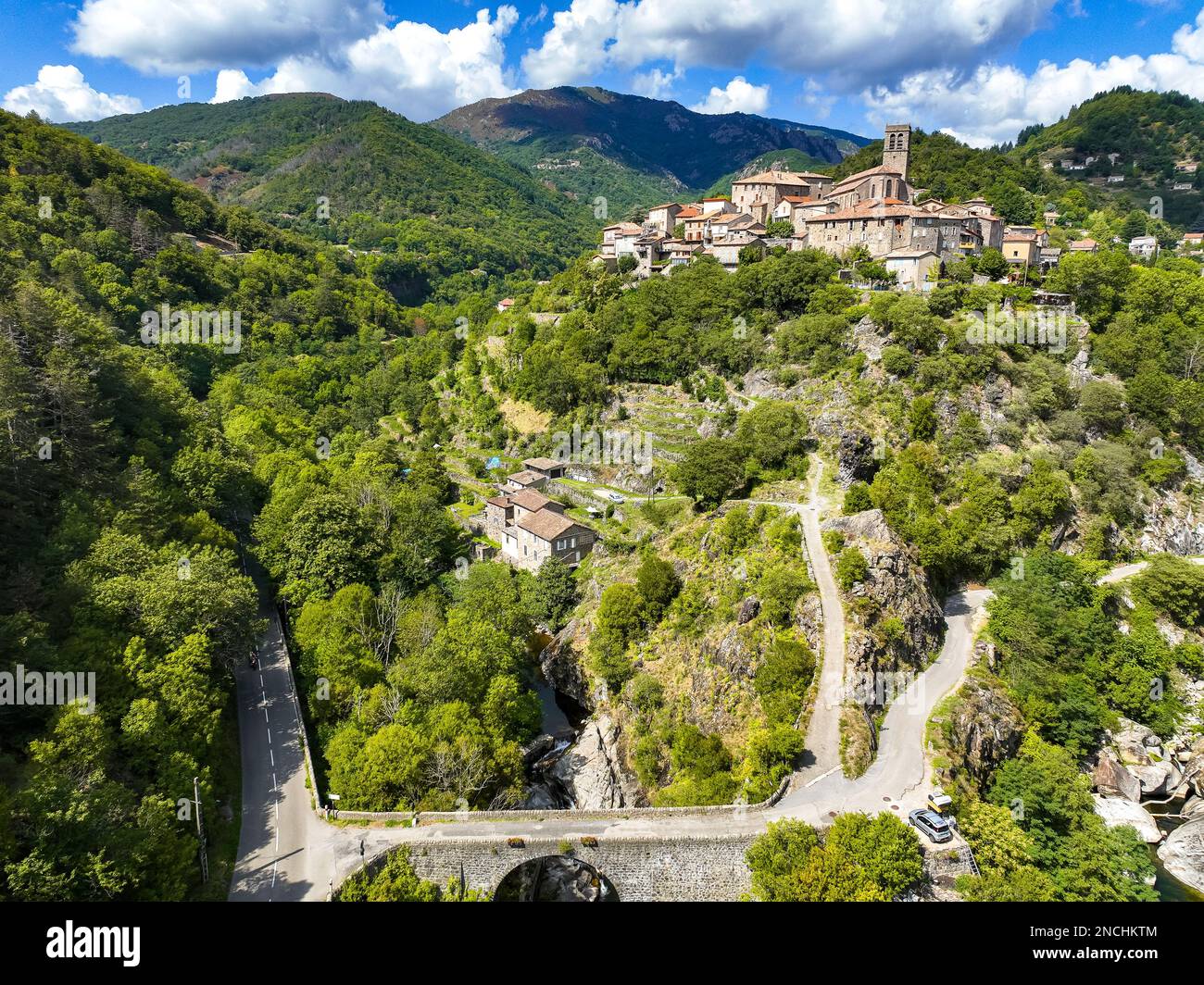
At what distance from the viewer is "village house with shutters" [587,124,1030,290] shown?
56.6 meters

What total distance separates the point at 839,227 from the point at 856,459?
28896 millimetres

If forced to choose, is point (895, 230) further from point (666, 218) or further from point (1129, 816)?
point (1129, 816)

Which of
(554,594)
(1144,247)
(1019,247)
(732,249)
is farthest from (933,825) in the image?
(1144,247)

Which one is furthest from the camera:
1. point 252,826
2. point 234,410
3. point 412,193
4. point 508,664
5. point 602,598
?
Answer: point 412,193

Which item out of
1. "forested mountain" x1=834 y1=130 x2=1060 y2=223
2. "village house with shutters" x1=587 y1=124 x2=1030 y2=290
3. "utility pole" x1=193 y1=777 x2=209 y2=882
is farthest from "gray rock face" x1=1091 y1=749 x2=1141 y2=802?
"forested mountain" x1=834 y1=130 x2=1060 y2=223

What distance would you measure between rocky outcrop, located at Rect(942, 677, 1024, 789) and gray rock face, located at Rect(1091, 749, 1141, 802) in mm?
4907

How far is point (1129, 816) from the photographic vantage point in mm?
30797

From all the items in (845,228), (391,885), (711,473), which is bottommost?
(391,885)

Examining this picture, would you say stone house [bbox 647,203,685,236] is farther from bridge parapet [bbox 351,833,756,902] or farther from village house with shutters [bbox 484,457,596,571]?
bridge parapet [bbox 351,833,756,902]

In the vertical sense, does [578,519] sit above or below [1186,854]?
above
